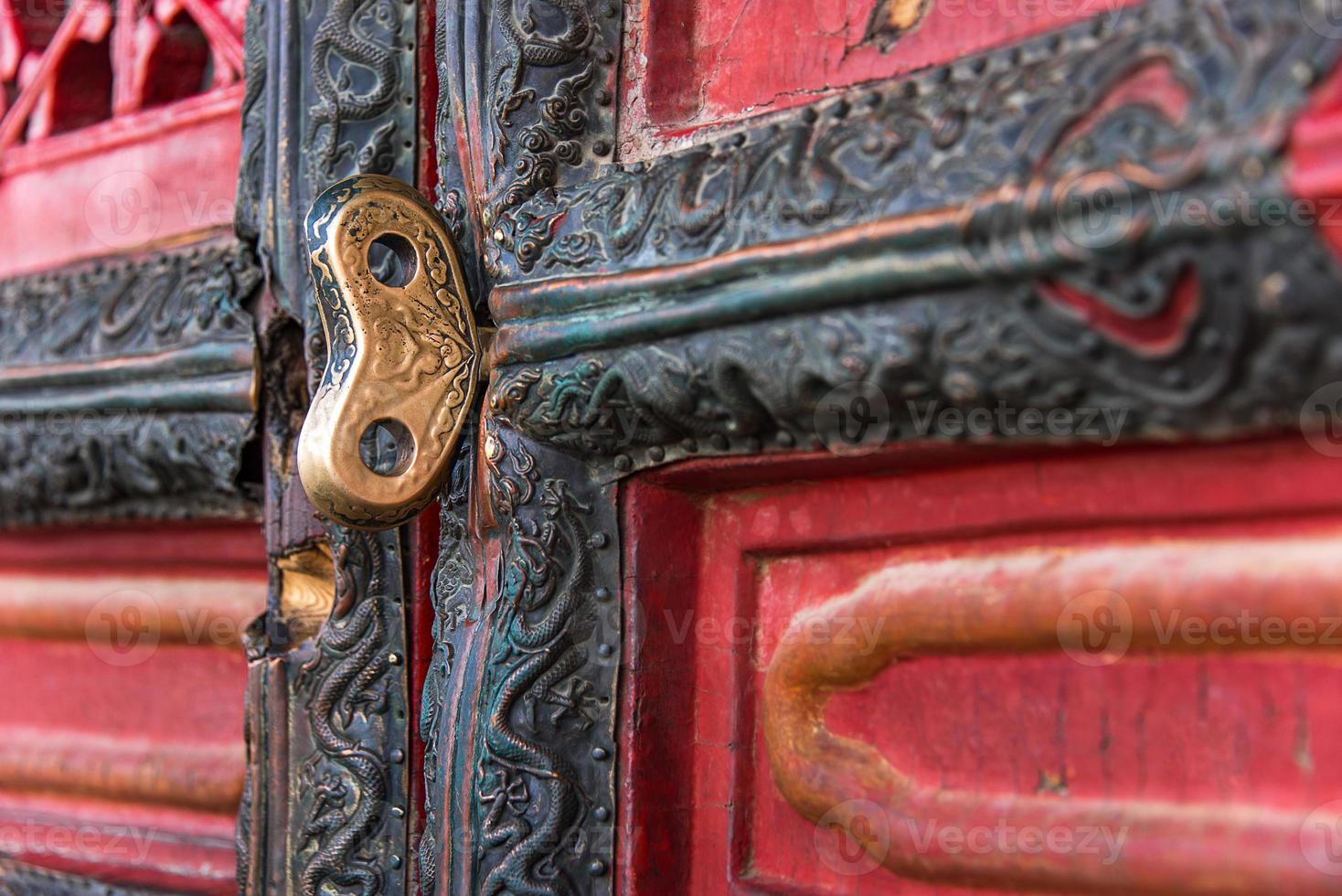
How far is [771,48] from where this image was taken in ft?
3.09

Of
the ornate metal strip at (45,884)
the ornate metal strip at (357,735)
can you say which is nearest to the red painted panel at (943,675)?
the ornate metal strip at (357,735)

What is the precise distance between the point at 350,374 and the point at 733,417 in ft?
0.89

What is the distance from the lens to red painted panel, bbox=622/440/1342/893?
0.69 meters

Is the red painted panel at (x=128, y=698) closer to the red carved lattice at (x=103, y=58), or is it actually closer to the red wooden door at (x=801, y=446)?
the red wooden door at (x=801, y=446)

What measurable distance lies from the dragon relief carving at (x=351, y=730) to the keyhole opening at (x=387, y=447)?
0.10 metres

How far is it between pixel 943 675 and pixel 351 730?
499 mm

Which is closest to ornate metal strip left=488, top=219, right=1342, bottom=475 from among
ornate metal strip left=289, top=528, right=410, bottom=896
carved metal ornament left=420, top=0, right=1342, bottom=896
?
carved metal ornament left=420, top=0, right=1342, bottom=896

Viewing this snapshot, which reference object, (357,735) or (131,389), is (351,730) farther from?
(131,389)

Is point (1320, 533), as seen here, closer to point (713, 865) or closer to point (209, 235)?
point (713, 865)

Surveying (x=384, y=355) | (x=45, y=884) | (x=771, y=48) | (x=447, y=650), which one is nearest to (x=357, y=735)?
(x=447, y=650)

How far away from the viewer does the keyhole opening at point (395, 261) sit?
3.23 ft

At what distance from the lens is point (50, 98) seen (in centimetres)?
146

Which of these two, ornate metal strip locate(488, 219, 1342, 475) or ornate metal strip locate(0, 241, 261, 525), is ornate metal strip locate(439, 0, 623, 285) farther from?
ornate metal strip locate(0, 241, 261, 525)

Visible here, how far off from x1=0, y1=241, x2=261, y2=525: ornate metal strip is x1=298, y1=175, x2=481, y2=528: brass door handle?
0.80ft
